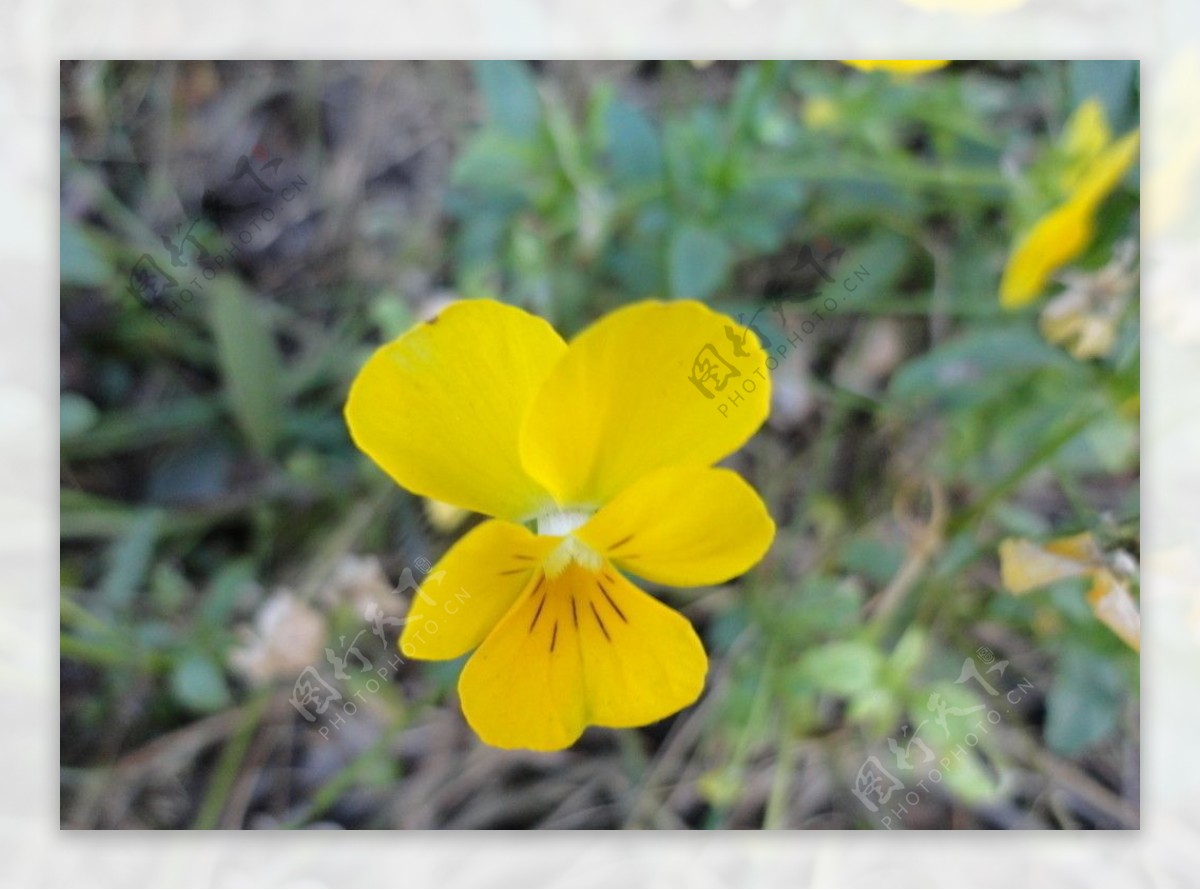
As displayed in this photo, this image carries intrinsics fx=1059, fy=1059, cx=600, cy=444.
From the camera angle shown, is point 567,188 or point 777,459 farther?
point 777,459

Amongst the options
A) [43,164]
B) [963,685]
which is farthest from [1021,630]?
[43,164]

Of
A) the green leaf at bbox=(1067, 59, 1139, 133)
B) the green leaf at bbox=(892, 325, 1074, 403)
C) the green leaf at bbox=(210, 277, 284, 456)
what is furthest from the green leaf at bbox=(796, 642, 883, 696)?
the green leaf at bbox=(210, 277, 284, 456)

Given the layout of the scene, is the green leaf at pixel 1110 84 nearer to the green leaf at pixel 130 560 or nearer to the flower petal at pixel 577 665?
the flower petal at pixel 577 665

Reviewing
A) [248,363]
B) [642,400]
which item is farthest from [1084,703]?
[248,363]

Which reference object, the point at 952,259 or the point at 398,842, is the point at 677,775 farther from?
the point at 952,259

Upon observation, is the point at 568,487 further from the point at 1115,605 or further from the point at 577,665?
the point at 1115,605

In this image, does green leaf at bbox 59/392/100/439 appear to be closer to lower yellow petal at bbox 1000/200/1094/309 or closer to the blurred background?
the blurred background
